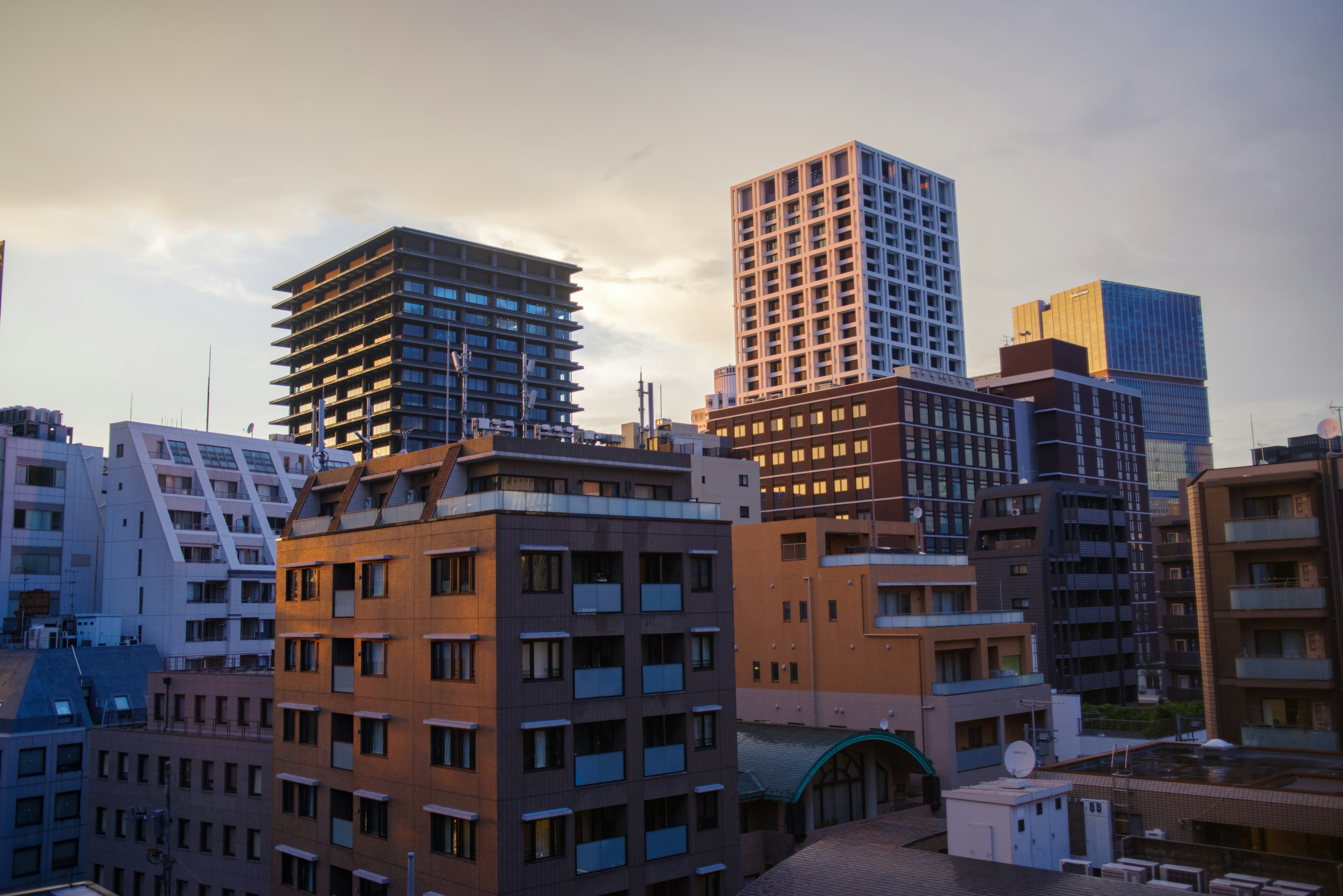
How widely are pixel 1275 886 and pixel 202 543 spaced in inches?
3068

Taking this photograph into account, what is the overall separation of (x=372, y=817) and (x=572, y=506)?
1604 cm

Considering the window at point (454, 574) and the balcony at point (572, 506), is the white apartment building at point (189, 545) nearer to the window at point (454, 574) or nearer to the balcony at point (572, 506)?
the window at point (454, 574)

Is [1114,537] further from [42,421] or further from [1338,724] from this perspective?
[42,421]

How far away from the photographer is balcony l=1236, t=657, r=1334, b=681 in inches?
1714

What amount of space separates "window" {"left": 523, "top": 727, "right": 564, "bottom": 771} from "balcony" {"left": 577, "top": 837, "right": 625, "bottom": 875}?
334cm

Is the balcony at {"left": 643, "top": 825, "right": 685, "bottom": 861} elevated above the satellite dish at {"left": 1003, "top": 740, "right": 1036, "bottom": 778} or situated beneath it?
situated beneath

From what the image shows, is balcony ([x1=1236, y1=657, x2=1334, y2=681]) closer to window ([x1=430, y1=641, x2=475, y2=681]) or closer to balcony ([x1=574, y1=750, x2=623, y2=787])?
balcony ([x1=574, y1=750, x2=623, y2=787])

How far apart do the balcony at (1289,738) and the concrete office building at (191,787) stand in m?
47.4

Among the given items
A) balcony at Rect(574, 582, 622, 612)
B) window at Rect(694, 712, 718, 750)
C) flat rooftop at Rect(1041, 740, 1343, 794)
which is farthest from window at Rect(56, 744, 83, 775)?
flat rooftop at Rect(1041, 740, 1343, 794)

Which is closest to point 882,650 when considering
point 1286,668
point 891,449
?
point 1286,668

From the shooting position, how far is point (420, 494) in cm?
4338

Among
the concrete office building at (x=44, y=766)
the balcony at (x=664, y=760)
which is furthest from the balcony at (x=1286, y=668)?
the concrete office building at (x=44, y=766)

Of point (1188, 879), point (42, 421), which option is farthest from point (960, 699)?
point (42, 421)

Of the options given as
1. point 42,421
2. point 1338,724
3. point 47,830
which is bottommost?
point 47,830
